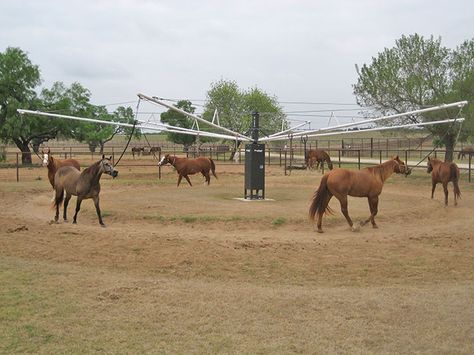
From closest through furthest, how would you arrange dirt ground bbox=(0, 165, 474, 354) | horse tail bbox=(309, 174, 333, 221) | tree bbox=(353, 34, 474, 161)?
1. dirt ground bbox=(0, 165, 474, 354)
2. horse tail bbox=(309, 174, 333, 221)
3. tree bbox=(353, 34, 474, 161)

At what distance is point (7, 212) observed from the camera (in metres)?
13.8

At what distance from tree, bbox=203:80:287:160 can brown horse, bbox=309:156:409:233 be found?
1470 inches

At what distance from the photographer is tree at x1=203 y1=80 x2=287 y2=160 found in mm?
50906

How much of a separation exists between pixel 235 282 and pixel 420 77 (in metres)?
24.4

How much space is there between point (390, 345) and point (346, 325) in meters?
0.62

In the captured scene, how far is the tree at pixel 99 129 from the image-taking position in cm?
3994

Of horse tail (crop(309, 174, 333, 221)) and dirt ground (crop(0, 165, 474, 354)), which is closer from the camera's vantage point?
dirt ground (crop(0, 165, 474, 354))

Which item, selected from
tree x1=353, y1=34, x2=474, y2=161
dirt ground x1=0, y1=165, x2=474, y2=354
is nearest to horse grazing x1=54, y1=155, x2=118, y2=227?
dirt ground x1=0, y1=165, x2=474, y2=354

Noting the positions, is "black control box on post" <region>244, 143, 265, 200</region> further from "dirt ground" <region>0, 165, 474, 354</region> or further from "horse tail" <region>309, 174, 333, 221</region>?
"horse tail" <region>309, 174, 333, 221</region>

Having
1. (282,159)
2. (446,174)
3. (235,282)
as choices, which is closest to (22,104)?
(282,159)

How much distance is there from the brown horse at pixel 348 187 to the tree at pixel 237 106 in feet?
122

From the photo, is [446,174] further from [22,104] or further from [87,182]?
[22,104]

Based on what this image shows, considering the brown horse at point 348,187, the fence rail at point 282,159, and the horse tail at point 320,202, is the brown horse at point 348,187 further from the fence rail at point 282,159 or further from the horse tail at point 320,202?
the fence rail at point 282,159

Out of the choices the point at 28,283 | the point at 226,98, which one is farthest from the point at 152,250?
the point at 226,98
